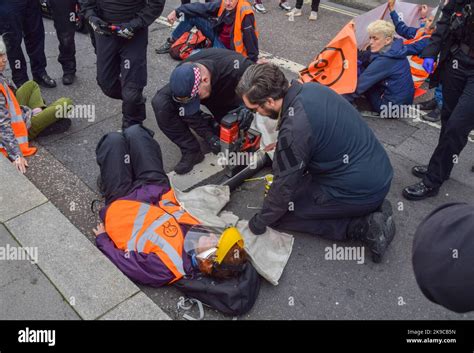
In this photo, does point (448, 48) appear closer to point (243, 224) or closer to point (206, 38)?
point (243, 224)

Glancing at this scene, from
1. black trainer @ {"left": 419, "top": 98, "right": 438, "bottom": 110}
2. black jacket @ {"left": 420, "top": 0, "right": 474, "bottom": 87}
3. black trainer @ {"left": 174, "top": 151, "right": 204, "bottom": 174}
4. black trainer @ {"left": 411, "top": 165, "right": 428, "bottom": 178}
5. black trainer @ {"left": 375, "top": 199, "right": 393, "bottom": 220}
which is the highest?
→ black jacket @ {"left": 420, "top": 0, "right": 474, "bottom": 87}

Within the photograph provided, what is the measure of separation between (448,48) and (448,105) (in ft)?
1.59

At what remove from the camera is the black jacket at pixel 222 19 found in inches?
206

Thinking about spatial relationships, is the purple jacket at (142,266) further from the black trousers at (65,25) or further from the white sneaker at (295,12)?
the white sneaker at (295,12)

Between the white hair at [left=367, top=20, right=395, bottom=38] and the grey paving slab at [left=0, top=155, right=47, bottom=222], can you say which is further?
the white hair at [left=367, top=20, right=395, bottom=38]

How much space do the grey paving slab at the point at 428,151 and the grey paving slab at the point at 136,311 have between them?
3129mm

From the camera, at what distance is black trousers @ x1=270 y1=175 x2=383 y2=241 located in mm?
3547

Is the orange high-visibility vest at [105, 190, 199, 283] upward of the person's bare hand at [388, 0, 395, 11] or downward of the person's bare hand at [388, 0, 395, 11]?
downward

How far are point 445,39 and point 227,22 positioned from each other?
2467 mm

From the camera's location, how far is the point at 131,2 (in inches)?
167

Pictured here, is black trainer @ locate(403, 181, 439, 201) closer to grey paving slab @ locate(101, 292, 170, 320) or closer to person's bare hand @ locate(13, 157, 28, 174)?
grey paving slab @ locate(101, 292, 170, 320)

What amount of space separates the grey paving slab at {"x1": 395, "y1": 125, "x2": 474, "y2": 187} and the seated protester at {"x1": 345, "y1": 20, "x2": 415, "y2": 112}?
462 millimetres

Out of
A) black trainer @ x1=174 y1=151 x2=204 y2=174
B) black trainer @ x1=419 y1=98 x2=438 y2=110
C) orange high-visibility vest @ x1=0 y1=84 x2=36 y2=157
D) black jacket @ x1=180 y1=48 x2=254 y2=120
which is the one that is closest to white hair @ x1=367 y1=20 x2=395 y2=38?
black trainer @ x1=419 y1=98 x2=438 y2=110
